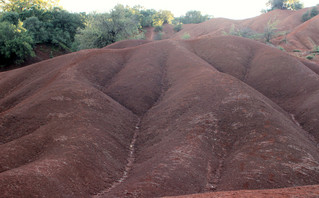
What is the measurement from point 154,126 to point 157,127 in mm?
560

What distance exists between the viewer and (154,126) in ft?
87.4

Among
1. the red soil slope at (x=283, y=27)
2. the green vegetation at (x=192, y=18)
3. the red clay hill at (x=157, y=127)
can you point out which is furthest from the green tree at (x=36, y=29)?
the green vegetation at (x=192, y=18)

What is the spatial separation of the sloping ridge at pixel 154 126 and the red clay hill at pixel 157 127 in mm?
94

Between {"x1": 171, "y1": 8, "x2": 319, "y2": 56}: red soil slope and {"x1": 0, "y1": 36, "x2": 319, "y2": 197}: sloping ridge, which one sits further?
{"x1": 171, "y1": 8, "x2": 319, "y2": 56}: red soil slope

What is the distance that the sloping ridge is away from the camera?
16594 mm

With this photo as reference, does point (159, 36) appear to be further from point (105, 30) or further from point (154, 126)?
point (154, 126)

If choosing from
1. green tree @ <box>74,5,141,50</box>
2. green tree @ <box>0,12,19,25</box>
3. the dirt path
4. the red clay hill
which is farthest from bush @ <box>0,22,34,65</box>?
the dirt path

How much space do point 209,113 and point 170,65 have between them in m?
16.2

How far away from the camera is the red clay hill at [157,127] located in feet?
53.5

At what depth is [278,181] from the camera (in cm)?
1645

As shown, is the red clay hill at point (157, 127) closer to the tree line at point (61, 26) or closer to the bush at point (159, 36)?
the tree line at point (61, 26)

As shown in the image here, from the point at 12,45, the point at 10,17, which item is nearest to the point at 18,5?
the point at 10,17

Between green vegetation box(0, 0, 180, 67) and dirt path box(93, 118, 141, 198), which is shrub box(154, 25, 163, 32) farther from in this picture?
dirt path box(93, 118, 141, 198)

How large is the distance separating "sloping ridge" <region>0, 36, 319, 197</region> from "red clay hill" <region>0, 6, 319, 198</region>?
0.09 meters
